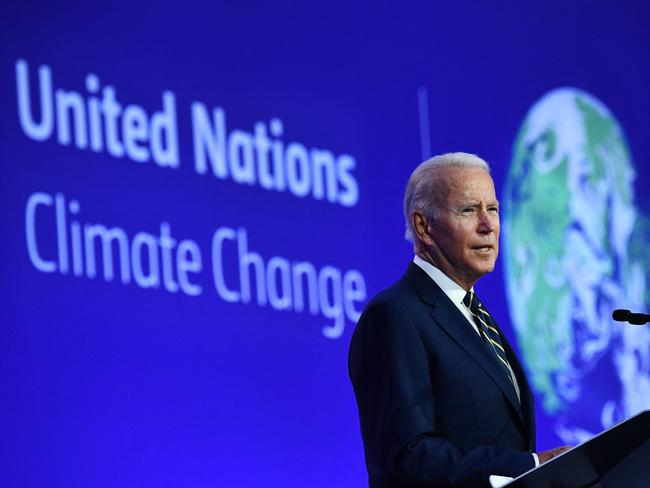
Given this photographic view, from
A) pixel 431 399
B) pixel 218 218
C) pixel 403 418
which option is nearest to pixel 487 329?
pixel 431 399

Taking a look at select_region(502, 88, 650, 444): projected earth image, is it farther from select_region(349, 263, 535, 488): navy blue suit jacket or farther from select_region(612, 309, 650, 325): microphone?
select_region(612, 309, 650, 325): microphone

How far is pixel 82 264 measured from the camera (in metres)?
3.81

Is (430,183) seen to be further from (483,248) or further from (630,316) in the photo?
(630,316)

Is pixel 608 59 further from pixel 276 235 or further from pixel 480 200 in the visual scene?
pixel 480 200

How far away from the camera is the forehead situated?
110 inches

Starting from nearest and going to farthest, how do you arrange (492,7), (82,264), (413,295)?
(413,295) → (82,264) → (492,7)

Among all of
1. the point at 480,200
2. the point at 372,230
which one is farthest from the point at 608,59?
the point at 480,200

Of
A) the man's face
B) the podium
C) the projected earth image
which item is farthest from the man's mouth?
the projected earth image

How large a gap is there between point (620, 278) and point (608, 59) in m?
1.13

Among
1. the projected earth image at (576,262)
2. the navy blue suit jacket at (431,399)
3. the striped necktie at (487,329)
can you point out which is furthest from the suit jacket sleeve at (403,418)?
the projected earth image at (576,262)

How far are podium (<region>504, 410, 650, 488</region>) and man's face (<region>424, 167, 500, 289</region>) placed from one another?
663 millimetres

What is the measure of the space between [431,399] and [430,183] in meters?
0.53

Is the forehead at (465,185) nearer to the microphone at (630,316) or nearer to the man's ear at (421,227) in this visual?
the man's ear at (421,227)

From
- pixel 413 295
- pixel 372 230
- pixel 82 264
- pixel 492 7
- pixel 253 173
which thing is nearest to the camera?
pixel 413 295
